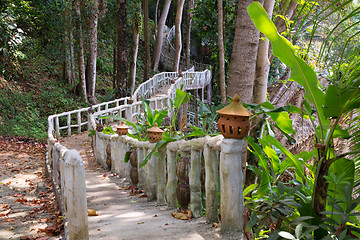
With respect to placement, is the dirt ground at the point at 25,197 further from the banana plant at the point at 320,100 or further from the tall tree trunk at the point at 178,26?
the tall tree trunk at the point at 178,26

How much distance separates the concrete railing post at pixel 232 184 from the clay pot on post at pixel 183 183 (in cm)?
80

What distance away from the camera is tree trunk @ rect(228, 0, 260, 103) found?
13.3 feet

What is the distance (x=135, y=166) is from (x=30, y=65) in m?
18.2

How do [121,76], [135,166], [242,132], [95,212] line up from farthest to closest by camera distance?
[121,76] → [135,166] → [95,212] → [242,132]

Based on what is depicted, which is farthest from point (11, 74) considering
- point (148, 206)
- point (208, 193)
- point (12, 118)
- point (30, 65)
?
point (208, 193)

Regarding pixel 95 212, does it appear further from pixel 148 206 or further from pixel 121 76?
pixel 121 76

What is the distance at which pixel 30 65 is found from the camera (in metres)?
21.0

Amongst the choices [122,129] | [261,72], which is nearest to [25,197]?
[122,129]

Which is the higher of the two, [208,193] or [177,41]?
[177,41]

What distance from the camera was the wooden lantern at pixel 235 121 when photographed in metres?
2.72

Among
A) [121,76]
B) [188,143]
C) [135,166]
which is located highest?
[121,76]

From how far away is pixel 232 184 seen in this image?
2730 mm

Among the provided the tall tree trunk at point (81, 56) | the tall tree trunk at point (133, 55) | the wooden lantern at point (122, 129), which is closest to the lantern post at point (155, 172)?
the wooden lantern at point (122, 129)

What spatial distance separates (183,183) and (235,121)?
3.69ft
